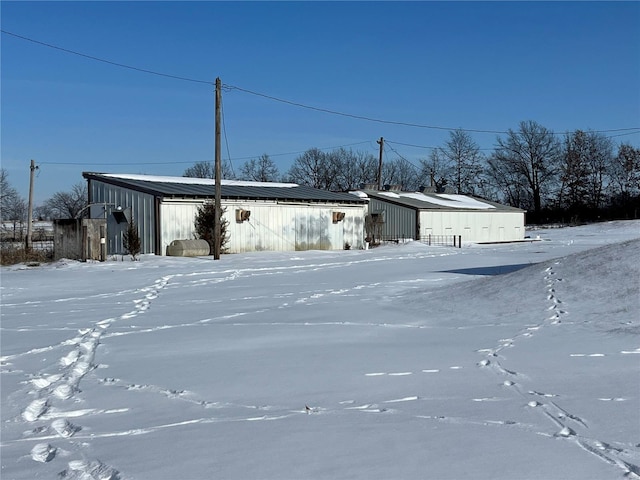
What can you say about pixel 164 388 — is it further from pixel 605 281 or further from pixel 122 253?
pixel 122 253

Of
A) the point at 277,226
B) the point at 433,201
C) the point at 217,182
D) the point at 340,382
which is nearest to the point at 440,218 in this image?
the point at 433,201

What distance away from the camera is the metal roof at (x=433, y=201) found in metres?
46.7

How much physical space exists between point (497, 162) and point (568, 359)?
81.2 m

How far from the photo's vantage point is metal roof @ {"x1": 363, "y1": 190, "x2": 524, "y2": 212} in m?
46.7

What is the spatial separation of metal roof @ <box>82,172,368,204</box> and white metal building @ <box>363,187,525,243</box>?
7738mm

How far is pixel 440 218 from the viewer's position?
4678cm

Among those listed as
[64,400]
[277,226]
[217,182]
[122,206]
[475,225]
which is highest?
[217,182]

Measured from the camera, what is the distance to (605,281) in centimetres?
1089

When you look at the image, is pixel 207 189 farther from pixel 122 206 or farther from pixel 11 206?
pixel 11 206

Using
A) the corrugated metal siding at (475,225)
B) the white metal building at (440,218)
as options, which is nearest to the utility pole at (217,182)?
the white metal building at (440,218)

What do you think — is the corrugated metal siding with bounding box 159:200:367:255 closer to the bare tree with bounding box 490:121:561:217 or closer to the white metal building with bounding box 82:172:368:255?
the white metal building with bounding box 82:172:368:255

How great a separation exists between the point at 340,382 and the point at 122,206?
85.7ft

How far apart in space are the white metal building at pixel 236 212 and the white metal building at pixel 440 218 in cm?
718

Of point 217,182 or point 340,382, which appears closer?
point 340,382
